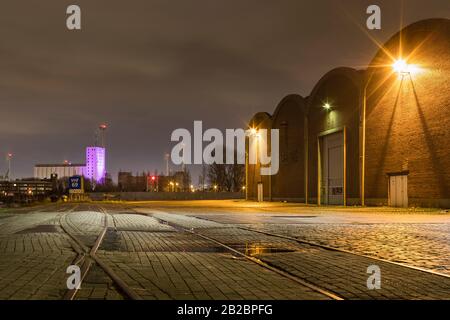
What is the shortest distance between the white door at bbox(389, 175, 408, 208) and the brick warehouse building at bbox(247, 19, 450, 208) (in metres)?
0.07

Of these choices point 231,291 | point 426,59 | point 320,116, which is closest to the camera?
point 231,291

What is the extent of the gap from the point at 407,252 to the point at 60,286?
24.2 feet

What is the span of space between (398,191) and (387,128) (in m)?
4.78

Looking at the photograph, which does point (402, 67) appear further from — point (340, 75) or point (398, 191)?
point (340, 75)

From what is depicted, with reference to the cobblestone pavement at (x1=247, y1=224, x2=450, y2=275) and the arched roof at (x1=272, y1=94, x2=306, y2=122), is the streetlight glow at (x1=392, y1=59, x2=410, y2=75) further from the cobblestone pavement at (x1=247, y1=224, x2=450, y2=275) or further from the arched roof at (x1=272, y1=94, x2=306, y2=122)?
the cobblestone pavement at (x1=247, y1=224, x2=450, y2=275)

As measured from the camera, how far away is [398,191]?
38031mm

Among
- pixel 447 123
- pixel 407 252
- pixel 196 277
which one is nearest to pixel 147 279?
pixel 196 277

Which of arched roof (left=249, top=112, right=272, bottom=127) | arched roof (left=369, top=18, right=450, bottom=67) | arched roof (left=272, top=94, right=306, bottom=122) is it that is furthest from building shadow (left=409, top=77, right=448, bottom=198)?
arched roof (left=249, top=112, right=272, bottom=127)

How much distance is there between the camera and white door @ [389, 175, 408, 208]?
3712 centimetres

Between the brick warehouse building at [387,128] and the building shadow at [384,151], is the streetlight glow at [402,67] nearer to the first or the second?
the brick warehouse building at [387,128]

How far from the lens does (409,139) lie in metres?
36.8

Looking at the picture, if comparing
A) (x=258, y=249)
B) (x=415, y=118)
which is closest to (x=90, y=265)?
(x=258, y=249)
